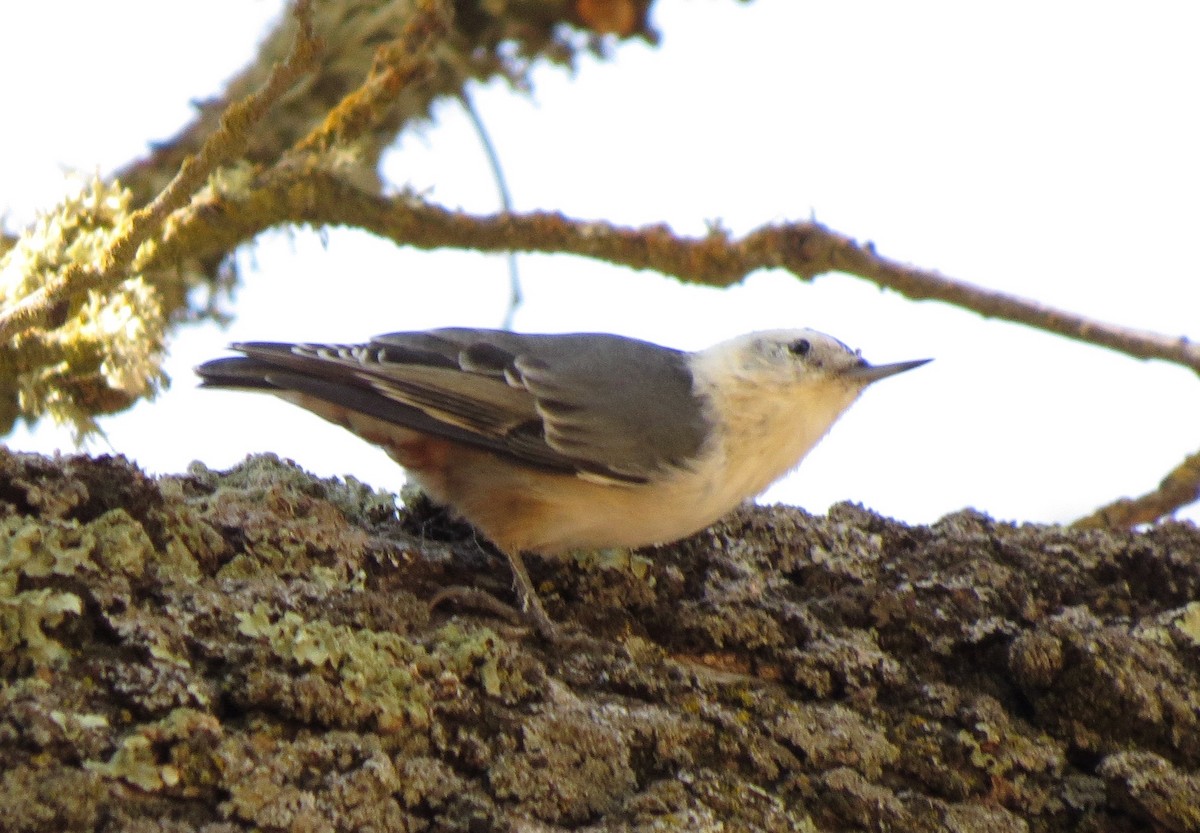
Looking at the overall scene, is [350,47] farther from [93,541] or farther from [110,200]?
[93,541]

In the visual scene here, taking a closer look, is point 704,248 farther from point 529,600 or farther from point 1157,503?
point 1157,503

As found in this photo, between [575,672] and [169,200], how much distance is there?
1.00 m

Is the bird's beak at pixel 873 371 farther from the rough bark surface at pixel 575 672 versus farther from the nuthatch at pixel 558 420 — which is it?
the rough bark surface at pixel 575 672

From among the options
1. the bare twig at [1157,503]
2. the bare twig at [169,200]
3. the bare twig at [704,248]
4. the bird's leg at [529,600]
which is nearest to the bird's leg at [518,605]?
the bird's leg at [529,600]

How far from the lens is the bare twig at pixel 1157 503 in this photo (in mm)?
2877

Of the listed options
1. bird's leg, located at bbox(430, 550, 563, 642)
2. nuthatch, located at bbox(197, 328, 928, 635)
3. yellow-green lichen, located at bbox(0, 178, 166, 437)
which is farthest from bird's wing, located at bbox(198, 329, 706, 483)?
bird's leg, located at bbox(430, 550, 563, 642)

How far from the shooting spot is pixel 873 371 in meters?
2.97

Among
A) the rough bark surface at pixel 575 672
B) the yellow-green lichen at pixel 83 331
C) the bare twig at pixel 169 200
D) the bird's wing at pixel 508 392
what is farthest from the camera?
the bird's wing at pixel 508 392

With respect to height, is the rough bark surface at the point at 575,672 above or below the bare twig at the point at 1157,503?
below


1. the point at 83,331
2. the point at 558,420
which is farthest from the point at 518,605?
the point at 83,331

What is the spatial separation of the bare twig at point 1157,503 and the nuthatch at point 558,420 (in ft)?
1.75

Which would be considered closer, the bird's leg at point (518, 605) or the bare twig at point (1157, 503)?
the bird's leg at point (518, 605)

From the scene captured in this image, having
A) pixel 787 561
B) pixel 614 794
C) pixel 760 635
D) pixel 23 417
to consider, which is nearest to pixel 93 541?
pixel 614 794

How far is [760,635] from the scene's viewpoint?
218 centimetres
